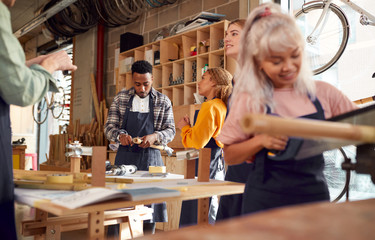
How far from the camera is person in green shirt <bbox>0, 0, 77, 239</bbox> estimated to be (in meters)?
1.20

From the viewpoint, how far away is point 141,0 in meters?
5.77

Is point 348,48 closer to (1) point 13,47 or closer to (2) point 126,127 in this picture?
(2) point 126,127

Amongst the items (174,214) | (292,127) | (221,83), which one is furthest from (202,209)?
(174,214)

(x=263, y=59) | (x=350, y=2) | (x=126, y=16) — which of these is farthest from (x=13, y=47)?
(x=126, y=16)

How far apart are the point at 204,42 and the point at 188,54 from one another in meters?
0.40

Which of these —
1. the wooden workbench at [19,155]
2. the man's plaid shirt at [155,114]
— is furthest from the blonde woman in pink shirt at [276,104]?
the wooden workbench at [19,155]

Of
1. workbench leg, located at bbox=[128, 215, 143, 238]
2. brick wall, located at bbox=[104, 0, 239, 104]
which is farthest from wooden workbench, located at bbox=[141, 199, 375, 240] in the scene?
brick wall, located at bbox=[104, 0, 239, 104]

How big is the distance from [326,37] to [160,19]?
119 inches

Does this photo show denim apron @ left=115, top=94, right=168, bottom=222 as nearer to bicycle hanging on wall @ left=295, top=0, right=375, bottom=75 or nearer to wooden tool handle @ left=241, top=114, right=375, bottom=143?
bicycle hanging on wall @ left=295, top=0, right=375, bottom=75

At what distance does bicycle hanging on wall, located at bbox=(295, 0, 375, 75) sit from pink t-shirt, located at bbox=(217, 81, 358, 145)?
2.58 m

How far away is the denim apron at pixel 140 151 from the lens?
2.86 meters

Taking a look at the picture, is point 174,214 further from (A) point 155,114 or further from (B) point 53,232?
(B) point 53,232

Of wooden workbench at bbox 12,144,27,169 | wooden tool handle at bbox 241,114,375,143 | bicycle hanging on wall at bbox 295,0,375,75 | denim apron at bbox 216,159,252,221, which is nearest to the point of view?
wooden tool handle at bbox 241,114,375,143

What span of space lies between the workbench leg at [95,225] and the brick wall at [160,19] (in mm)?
3772
